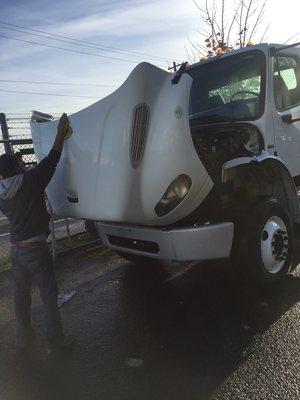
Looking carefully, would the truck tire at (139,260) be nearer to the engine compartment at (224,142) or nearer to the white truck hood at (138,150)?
the white truck hood at (138,150)

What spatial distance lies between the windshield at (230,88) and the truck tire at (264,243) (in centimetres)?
110

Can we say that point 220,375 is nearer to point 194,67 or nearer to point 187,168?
point 187,168

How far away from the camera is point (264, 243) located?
178 inches

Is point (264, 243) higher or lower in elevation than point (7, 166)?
lower

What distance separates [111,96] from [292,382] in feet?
8.68

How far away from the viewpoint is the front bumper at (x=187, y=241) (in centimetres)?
395

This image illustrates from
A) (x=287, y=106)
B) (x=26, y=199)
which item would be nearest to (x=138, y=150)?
(x=26, y=199)

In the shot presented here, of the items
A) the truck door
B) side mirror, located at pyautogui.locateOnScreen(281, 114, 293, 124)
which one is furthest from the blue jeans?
side mirror, located at pyautogui.locateOnScreen(281, 114, 293, 124)

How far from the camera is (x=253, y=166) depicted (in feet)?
15.1

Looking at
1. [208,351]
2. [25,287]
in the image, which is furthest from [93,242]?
[208,351]

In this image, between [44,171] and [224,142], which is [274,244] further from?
[44,171]

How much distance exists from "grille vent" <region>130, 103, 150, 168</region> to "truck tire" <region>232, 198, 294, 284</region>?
1237 mm

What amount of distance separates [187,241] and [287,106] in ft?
7.62

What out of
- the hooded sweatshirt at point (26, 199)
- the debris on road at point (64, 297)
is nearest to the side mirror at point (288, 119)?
the hooded sweatshirt at point (26, 199)
